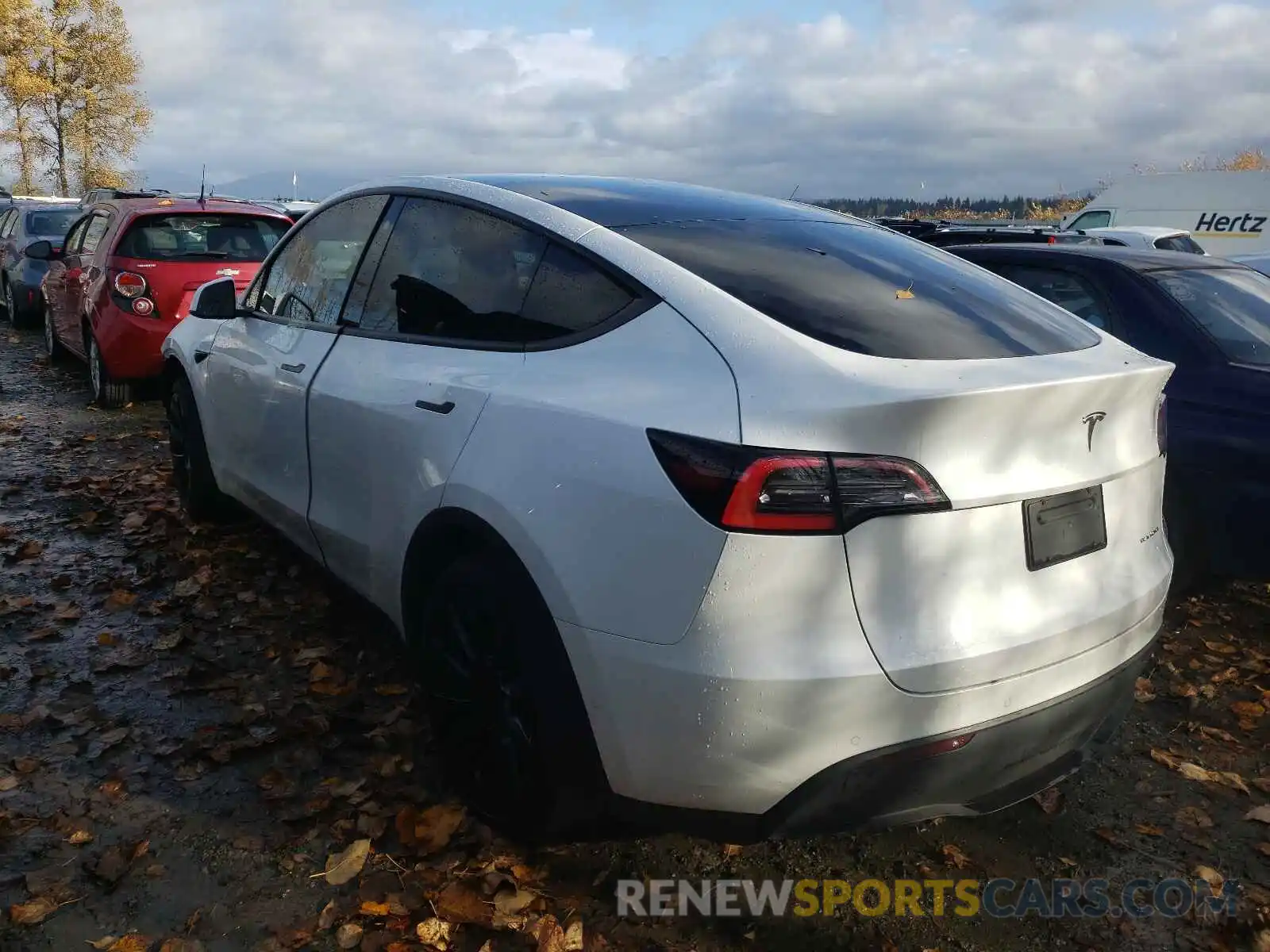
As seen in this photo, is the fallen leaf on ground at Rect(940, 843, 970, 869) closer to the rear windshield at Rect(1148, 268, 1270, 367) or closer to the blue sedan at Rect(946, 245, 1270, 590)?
the blue sedan at Rect(946, 245, 1270, 590)

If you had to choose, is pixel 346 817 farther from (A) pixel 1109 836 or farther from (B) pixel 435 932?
(A) pixel 1109 836

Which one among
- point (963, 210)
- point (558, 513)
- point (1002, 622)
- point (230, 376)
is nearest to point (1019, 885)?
point (1002, 622)

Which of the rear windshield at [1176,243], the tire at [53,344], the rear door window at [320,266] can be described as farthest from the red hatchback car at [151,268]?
the rear windshield at [1176,243]

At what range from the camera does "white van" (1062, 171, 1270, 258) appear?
78.0ft

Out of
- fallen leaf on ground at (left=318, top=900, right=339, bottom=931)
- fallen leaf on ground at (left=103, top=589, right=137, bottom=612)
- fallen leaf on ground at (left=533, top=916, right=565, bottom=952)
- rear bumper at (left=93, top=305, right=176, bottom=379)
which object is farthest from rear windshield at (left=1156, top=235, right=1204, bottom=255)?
fallen leaf on ground at (left=318, top=900, right=339, bottom=931)

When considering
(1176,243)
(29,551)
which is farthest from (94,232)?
(1176,243)

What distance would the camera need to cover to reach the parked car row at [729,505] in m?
2.06

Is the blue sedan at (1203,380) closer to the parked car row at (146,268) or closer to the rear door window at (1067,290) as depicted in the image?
the rear door window at (1067,290)

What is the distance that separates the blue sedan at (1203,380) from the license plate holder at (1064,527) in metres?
1.78

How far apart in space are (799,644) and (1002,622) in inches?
18.5

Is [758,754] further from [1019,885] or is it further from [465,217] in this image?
[465,217]

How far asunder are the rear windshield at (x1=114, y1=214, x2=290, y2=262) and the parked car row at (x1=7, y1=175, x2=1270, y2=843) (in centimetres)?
519

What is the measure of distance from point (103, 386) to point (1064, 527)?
26.5 feet

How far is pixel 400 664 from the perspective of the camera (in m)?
3.90
